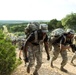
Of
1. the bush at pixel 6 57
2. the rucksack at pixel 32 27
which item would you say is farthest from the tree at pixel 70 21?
the bush at pixel 6 57

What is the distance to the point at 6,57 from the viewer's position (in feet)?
25.4

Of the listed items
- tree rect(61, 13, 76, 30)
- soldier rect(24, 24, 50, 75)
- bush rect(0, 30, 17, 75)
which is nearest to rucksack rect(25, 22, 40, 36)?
soldier rect(24, 24, 50, 75)

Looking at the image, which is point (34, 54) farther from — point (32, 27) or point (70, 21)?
point (70, 21)

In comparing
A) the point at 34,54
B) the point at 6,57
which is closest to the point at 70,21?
the point at 34,54

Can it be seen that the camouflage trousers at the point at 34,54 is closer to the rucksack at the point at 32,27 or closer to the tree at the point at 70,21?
the rucksack at the point at 32,27

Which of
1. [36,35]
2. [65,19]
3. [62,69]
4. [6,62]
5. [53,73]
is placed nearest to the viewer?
[6,62]

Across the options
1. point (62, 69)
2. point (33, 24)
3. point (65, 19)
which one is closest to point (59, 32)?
point (62, 69)

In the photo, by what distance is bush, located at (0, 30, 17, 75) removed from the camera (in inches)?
298

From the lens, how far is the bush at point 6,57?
7568 mm

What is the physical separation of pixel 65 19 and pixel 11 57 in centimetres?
4966

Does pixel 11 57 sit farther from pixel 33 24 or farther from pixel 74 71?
pixel 74 71

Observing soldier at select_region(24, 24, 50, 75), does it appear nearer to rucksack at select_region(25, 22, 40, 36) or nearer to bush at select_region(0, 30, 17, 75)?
rucksack at select_region(25, 22, 40, 36)

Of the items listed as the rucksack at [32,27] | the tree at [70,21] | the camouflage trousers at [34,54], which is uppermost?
the rucksack at [32,27]

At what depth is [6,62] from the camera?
761 cm
